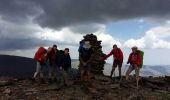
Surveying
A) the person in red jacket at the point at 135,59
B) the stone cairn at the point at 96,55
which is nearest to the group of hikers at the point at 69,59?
the person in red jacket at the point at 135,59

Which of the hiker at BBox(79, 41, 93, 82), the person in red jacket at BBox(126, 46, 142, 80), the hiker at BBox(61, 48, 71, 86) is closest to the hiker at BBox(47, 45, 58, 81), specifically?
the hiker at BBox(61, 48, 71, 86)

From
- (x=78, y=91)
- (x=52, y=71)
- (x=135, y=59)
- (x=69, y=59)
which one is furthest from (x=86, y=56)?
(x=135, y=59)

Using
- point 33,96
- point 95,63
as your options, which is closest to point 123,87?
point 33,96

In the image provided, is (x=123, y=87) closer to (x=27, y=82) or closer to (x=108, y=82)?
(x=108, y=82)

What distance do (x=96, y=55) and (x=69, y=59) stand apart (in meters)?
17.5

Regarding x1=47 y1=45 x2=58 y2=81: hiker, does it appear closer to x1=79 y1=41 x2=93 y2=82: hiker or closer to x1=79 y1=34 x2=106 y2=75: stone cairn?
x1=79 y1=41 x2=93 y2=82: hiker

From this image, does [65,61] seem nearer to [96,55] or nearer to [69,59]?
[69,59]

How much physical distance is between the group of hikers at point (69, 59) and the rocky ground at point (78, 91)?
3.32 ft

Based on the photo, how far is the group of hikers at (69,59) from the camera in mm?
31250

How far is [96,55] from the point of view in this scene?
48.8 metres

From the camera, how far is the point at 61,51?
3147 centimetres

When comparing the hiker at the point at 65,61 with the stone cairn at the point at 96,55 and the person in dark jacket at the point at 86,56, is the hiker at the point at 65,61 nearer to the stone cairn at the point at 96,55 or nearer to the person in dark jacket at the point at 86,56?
the person in dark jacket at the point at 86,56

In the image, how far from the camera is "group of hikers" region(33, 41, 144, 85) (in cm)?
3125

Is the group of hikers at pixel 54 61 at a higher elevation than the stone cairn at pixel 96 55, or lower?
lower
